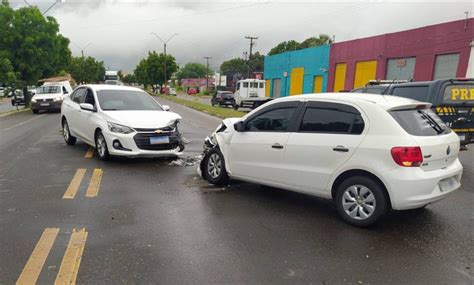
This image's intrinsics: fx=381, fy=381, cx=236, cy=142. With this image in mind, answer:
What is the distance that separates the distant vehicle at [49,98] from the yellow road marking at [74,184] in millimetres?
17969

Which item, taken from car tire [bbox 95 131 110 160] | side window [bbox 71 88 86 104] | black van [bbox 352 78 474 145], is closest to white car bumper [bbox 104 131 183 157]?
car tire [bbox 95 131 110 160]

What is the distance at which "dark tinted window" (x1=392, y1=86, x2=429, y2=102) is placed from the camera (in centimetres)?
807

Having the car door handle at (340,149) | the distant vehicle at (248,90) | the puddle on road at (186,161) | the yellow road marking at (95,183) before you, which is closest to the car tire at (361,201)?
the car door handle at (340,149)

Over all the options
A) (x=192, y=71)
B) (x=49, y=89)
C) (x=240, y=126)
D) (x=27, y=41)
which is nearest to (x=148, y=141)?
(x=240, y=126)

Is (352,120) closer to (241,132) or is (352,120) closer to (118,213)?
(241,132)

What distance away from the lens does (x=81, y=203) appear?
5.35 metres

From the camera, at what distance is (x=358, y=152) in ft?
15.0

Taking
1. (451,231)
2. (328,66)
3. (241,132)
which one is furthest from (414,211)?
(328,66)

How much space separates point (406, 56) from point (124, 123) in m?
22.3

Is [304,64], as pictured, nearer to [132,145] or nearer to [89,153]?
[89,153]

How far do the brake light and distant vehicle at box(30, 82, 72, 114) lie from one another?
75.5 ft

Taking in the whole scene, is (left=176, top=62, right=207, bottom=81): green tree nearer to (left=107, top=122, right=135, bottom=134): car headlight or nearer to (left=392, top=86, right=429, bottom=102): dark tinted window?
(left=392, top=86, right=429, bottom=102): dark tinted window

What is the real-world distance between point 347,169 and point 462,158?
249 inches

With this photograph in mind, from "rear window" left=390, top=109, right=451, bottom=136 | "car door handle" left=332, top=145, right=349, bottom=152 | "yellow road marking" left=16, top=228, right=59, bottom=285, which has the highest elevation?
"rear window" left=390, top=109, right=451, bottom=136
